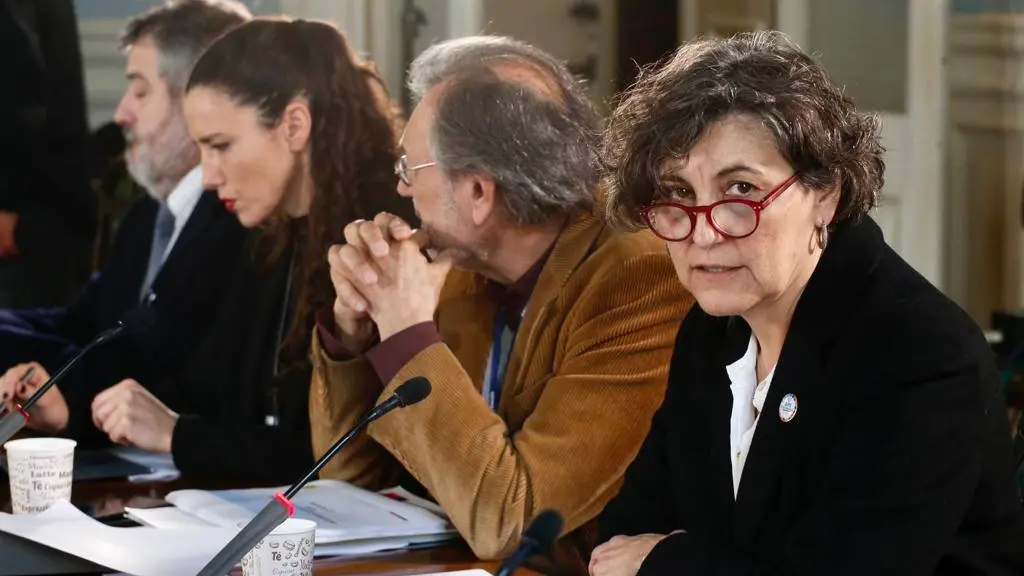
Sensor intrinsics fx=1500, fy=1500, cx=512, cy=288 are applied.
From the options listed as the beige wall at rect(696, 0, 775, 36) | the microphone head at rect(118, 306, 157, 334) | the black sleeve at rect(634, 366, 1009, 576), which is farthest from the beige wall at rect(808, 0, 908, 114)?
the black sleeve at rect(634, 366, 1009, 576)

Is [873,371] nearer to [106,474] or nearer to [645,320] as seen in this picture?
[645,320]

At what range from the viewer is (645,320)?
2.07 m

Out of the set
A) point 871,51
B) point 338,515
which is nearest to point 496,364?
point 338,515

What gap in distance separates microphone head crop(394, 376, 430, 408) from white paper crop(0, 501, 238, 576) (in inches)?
11.0

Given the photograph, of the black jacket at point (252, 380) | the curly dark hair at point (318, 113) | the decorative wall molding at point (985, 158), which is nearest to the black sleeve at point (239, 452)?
the black jacket at point (252, 380)

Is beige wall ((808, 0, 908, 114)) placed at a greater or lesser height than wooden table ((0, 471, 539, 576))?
greater

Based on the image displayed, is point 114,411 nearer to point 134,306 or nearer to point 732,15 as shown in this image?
point 134,306

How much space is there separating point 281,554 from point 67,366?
692 mm

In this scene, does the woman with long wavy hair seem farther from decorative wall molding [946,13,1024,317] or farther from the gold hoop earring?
decorative wall molding [946,13,1024,317]

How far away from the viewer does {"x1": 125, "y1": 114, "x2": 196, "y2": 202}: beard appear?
278 centimetres

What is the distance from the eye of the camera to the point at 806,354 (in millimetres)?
1614

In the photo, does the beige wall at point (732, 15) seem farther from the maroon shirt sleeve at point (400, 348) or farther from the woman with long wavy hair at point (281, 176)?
the maroon shirt sleeve at point (400, 348)

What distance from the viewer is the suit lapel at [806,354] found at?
1610 millimetres

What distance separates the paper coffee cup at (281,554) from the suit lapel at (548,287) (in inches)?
24.8
